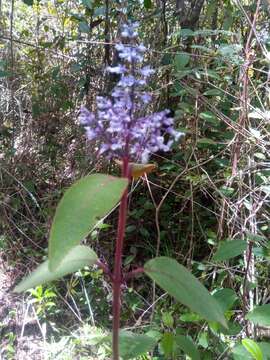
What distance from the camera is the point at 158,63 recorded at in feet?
7.98

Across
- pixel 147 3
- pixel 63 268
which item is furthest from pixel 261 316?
pixel 147 3

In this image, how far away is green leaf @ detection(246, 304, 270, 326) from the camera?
1.20 m

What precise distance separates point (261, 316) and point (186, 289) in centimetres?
46

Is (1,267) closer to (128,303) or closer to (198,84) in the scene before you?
(128,303)

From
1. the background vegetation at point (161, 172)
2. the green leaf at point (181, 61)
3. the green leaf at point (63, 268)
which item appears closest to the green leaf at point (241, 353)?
the background vegetation at point (161, 172)

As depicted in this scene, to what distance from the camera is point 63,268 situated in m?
0.89

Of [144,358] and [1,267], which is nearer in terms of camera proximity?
[144,358]

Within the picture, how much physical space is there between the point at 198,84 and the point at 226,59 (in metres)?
0.18

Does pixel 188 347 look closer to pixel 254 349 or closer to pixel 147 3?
pixel 254 349

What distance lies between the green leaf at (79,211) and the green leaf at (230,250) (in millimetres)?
603

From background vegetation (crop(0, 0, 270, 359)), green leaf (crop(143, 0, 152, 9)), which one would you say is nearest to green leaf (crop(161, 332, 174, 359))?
background vegetation (crop(0, 0, 270, 359))

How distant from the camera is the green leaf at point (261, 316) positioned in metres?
1.20

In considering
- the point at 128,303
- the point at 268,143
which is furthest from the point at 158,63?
the point at 128,303

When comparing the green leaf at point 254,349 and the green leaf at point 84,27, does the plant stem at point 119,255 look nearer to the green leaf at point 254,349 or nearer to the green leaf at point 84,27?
the green leaf at point 254,349
